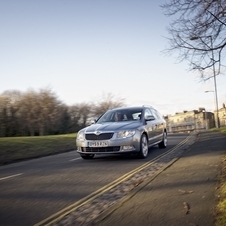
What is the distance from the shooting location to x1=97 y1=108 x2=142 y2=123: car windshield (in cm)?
1088

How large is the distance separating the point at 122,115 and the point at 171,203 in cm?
655

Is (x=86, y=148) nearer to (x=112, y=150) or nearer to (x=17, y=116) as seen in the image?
(x=112, y=150)

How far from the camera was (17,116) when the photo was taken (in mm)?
36031

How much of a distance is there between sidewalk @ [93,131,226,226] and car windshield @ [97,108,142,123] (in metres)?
4.17

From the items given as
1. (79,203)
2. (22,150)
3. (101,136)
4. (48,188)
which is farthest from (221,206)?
(22,150)

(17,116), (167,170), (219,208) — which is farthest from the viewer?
(17,116)

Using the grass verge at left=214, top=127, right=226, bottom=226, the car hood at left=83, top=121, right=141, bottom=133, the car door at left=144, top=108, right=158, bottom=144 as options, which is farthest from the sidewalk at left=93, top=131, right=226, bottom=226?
the car door at left=144, top=108, right=158, bottom=144

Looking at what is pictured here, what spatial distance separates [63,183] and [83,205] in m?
1.74

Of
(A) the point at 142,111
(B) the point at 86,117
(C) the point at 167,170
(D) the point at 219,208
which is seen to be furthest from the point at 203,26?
(B) the point at 86,117

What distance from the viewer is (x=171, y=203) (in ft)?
15.2

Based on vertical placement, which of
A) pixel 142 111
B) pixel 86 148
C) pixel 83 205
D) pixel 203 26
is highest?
pixel 203 26

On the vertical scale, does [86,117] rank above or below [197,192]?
above

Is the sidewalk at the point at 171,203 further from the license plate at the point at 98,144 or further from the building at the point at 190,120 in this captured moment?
the building at the point at 190,120

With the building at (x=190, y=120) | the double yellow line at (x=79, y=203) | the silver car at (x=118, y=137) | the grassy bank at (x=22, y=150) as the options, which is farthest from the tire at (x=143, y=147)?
the building at (x=190, y=120)
